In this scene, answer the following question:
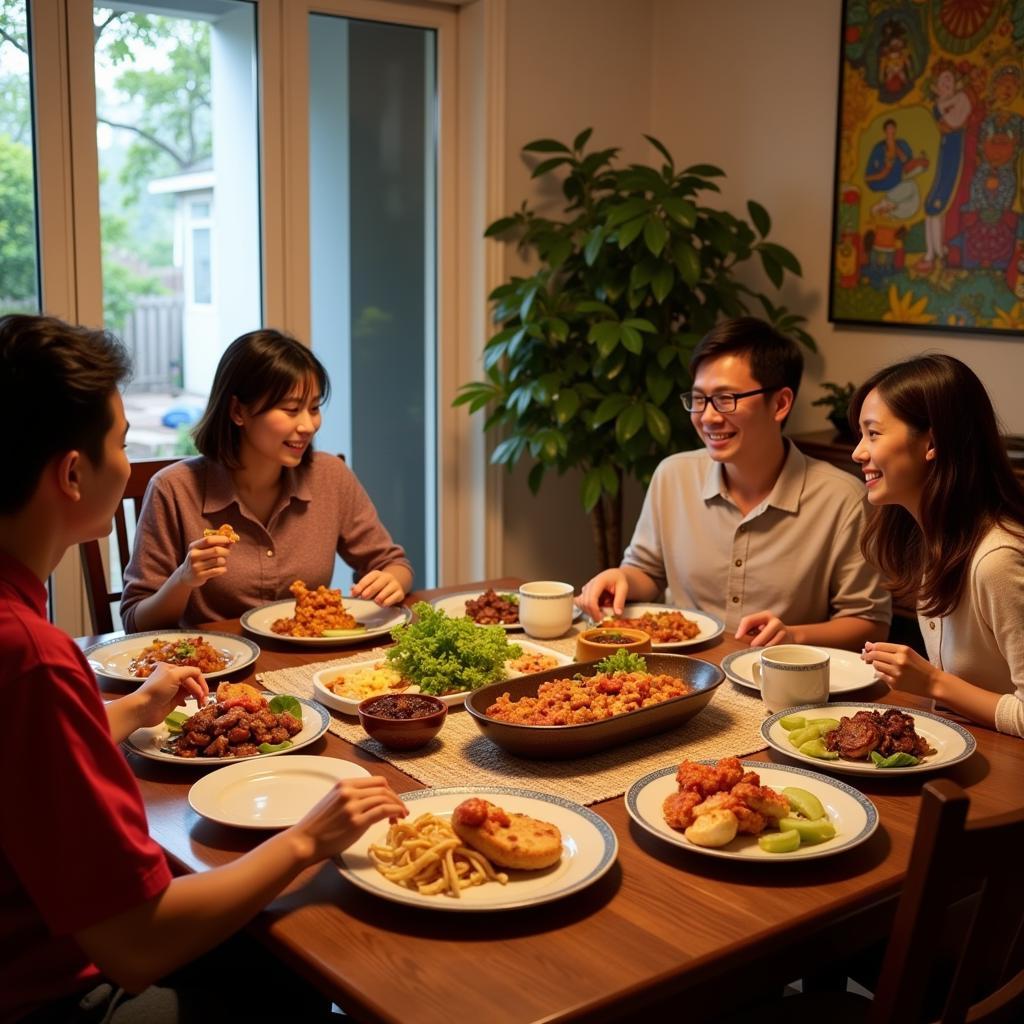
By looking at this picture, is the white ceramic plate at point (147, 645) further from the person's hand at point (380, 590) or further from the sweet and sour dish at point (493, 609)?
the sweet and sour dish at point (493, 609)

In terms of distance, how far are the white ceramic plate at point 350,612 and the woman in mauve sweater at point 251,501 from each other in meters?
0.03

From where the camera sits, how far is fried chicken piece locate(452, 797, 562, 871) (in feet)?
4.33

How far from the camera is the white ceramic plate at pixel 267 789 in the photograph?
1468 millimetres

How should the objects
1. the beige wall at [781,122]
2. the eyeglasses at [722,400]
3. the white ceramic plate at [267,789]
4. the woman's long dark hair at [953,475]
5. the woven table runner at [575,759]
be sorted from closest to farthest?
the white ceramic plate at [267,789], the woven table runner at [575,759], the woman's long dark hair at [953,475], the eyeglasses at [722,400], the beige wall at [781,122]

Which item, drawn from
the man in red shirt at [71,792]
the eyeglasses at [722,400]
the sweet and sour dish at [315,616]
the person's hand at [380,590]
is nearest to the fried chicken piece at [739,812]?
the man in red shirt at [71,792]

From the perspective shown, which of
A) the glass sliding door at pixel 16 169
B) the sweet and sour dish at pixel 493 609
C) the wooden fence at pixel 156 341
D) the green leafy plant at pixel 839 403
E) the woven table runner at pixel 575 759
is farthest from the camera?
the green leafy plant at pixel 839 403

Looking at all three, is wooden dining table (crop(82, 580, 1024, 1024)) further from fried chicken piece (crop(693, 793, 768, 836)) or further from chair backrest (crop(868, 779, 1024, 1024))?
chair backrest (crop(868, 779, 1024, 1024))

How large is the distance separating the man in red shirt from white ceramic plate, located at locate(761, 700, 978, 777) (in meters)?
0.59

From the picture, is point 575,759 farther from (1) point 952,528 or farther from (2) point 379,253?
(2) point 379,253

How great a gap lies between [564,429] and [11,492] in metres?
2.71

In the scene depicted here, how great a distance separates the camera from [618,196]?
13.0 ft

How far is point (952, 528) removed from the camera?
1943 millimetres

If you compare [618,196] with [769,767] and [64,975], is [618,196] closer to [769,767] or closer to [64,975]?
[769,767]

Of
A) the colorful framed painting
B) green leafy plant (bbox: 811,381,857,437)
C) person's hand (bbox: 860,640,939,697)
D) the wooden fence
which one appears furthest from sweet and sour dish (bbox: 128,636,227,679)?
the colorful framed painting
